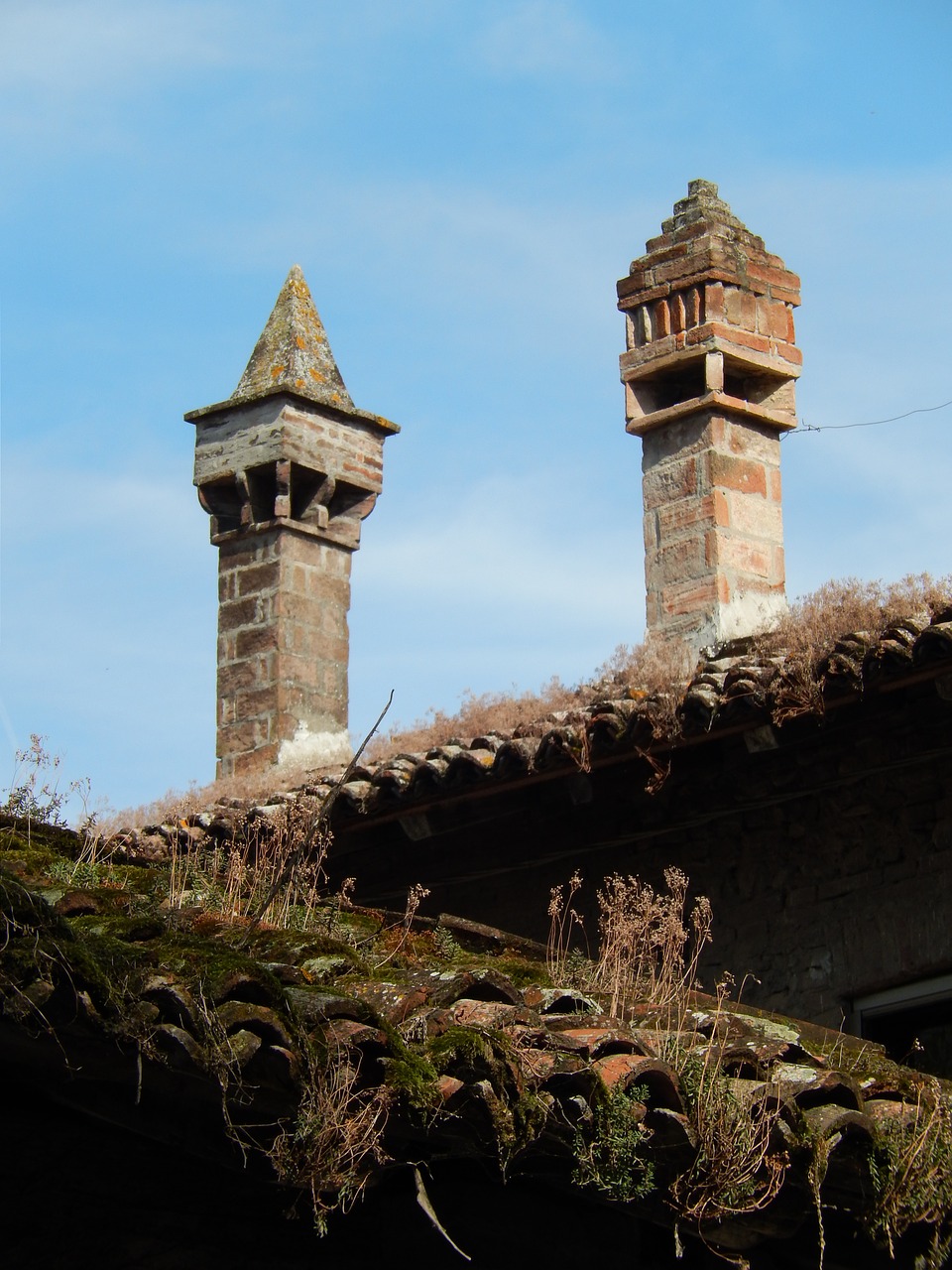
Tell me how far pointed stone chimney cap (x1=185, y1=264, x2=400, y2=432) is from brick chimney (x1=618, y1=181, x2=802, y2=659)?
2.38 m

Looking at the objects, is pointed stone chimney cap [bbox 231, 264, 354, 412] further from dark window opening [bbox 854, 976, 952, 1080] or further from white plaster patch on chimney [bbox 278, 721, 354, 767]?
dark window opening [bbox 854, 976, 952, 1080]

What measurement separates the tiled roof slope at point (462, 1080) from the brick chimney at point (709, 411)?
4985 mm

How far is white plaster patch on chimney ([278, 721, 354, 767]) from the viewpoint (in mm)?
13016

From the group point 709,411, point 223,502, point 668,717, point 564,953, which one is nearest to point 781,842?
point 668,717

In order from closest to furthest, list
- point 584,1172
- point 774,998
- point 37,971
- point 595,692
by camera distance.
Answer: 1. point 37,971
2. point 584,1172
3. point 774,998
4. point 595,692

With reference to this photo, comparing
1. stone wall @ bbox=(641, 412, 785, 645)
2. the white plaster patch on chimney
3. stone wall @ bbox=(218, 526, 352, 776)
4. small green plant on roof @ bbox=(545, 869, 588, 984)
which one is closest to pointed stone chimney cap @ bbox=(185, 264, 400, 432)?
stone wall @ bbox=(218, 526, 352, 776)

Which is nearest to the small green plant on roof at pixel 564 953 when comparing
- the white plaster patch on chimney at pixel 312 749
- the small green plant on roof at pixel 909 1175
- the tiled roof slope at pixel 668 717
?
the tiled roof slope at pixel 668 717

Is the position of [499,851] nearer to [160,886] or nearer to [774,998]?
[774,998]

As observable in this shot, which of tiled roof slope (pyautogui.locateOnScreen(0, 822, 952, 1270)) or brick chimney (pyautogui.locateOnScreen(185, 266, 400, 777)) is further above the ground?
brick chimney (pyautogui.locateOnScreen(185, 266, 400, 777))

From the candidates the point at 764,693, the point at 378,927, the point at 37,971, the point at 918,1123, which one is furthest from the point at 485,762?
the point at 37,971

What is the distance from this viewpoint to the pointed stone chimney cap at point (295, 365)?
14.0 m

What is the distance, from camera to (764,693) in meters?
8.75

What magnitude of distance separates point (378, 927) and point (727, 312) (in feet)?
19.5

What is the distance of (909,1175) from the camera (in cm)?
594
